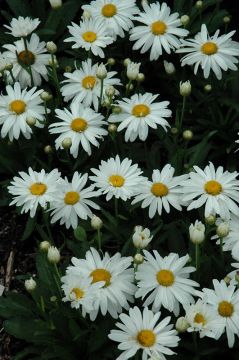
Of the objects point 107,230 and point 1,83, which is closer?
point 107,230

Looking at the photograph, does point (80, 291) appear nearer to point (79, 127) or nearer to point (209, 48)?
point (79, 127)

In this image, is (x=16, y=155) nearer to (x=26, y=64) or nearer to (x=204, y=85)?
(x=26, y=64)

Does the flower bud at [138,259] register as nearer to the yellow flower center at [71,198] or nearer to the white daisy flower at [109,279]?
the white daisy flower at [109,279]

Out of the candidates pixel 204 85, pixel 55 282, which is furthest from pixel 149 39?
pixel 55 282

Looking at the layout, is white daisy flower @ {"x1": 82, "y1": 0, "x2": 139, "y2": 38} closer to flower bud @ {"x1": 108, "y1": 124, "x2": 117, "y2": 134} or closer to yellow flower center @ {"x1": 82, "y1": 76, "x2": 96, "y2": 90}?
yellow flower center @ {"x1": 82, "y1": 76, "x2": 96, "y2": 90}

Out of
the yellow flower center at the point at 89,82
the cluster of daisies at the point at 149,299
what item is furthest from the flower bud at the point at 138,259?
the yellow flower center at the point at 89,82

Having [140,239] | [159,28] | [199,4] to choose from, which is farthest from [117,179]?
[199,4]

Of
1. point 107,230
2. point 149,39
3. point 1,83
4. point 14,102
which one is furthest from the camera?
point 1,83
